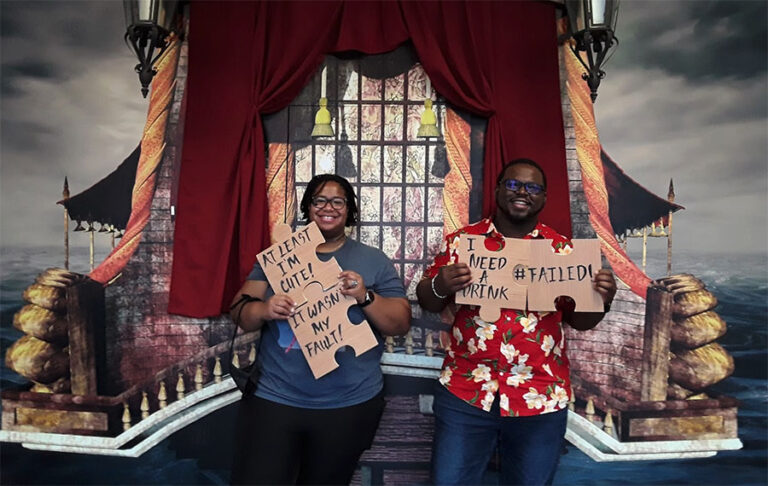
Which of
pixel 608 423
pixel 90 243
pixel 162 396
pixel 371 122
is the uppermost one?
pixel 371 122

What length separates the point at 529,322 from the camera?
1.96m

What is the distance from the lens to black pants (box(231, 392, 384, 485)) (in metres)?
1.87

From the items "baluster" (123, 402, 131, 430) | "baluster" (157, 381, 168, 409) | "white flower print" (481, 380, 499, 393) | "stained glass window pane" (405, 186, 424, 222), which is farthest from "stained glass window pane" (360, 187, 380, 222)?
"baluster" (123, 402, 131, 430)

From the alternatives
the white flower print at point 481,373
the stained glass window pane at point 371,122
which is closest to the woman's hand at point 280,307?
the white flower print at point 481,373

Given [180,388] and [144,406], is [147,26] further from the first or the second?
[144,406]

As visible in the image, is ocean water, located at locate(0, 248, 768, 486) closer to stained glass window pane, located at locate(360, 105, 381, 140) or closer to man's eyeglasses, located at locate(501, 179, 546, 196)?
man's eyeglasses, located at locate(501, 179, 546, 196)

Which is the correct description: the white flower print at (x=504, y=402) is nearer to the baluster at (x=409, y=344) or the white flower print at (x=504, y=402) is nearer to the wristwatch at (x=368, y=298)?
the wristwatch at (x=368, y=298)

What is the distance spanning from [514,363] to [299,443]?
90cm

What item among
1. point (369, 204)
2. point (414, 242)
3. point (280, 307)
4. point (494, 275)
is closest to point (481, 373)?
point (494, 275)

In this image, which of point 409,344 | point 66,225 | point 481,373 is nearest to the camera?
point 481,373

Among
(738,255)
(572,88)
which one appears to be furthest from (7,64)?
(738,255)

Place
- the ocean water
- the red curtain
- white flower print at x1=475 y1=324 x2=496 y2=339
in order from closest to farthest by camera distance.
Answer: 1. white flower print at x1=475 y1=324 x2=496 y2=339
2. the red curtain
3. the ocean water

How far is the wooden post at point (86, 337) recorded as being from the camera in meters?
2.73

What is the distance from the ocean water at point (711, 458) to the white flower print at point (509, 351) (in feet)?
3.82
